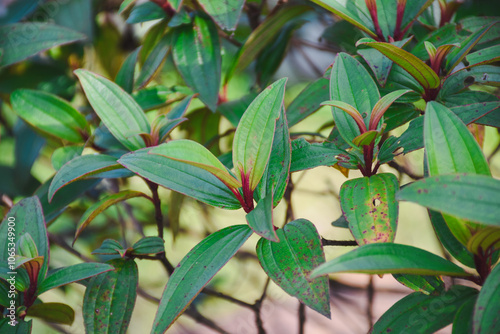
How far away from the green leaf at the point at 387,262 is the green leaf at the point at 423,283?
0.24 ft

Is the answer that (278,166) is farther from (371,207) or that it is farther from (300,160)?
(371,207)

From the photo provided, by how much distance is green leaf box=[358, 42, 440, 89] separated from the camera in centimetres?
55

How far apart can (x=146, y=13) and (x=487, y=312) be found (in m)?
0.74

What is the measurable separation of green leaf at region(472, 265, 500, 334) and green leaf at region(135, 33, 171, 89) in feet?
2.20

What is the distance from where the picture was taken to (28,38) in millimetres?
923

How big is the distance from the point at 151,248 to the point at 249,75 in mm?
694

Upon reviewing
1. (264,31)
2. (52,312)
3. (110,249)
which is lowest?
(52,312)

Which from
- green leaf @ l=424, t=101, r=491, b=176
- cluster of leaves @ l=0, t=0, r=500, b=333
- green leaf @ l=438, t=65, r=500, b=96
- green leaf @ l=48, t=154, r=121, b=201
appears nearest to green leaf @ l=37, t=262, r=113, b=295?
cluster of leaves @ l=0, t=0, r=500, b=333

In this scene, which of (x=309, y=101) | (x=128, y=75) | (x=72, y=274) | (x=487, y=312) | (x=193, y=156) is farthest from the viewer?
(x=128, y=75)

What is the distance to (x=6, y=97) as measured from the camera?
104cm

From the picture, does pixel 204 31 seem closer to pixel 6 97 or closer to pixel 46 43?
pixel 46 43

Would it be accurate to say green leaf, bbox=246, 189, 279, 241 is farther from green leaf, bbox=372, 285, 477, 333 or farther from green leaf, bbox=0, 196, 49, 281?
green leaf, bbox=0, 196, 49, 281

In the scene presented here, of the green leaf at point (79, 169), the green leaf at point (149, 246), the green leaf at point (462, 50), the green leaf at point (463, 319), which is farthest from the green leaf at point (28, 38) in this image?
the green leaf at point (463, 319)

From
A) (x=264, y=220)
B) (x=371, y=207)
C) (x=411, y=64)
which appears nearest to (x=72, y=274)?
(x=264, y=220)
